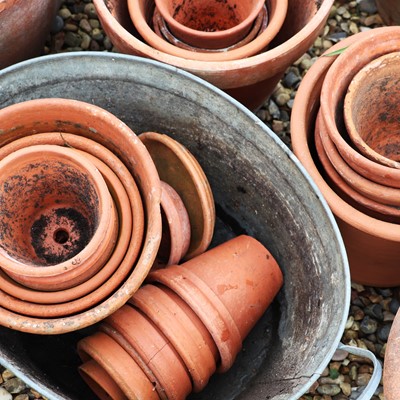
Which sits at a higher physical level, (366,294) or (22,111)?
(22,111)

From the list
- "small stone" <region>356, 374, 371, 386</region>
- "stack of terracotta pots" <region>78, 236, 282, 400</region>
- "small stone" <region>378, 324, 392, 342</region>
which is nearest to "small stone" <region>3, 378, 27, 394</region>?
"stack of terracotta pots" <region>78, 236, 282, 400</region>

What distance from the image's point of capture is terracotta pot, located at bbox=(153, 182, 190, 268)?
6.01ft

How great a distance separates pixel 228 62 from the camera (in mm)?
1825

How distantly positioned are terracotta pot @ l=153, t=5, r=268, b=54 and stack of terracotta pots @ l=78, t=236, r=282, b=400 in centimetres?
79

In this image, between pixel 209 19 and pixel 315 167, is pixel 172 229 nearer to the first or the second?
pixel 315 167

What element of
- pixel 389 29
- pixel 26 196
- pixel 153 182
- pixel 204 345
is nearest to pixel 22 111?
pixel 26 196

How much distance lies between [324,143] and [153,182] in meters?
0.61

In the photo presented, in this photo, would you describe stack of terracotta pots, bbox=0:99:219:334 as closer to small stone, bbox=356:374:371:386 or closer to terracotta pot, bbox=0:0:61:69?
terracotta pot, bbox=0:0:61:69

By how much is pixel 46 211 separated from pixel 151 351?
23.2 inches


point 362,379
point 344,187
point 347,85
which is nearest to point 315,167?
point 344,187

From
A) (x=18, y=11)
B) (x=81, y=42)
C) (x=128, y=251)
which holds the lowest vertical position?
(x=128, y=251)

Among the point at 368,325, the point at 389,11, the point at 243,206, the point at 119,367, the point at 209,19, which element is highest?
the point at 209,19

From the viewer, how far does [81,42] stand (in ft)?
8.52

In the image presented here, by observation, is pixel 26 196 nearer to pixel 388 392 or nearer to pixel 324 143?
pixel 324 143
